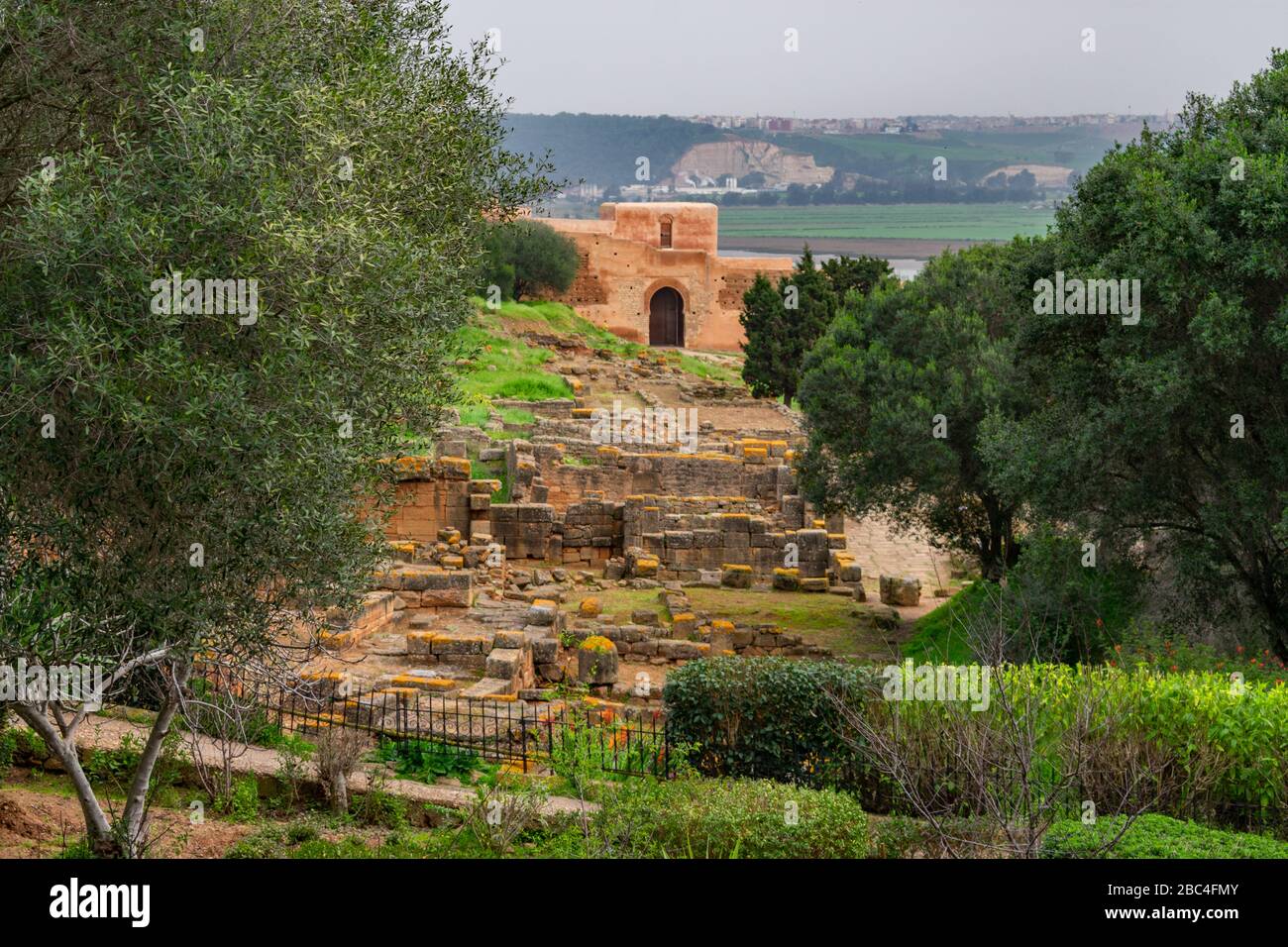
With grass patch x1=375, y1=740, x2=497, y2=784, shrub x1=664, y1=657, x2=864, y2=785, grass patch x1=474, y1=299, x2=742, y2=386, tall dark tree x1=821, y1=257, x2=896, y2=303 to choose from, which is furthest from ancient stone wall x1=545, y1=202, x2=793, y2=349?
shrub x1=664, y1=657, x2=864, y2=785

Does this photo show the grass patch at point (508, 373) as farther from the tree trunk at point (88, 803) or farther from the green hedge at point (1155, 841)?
the green hedge at point (1155, 841)

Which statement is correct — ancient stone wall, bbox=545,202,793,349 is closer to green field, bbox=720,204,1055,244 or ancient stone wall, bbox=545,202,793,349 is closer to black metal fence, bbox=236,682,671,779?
black metal fence, bbox=236,682,671,779

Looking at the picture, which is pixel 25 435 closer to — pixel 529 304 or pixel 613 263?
pixel 529 304

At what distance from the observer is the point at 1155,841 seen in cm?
917

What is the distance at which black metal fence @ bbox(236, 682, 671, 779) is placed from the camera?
40.7ft

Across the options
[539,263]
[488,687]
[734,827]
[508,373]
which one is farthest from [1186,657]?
[539,263]

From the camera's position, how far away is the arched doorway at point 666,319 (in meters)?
66.9

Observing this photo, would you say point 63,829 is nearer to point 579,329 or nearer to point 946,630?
point 946,630

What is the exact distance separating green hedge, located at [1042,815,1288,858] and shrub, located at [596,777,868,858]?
4.97ft

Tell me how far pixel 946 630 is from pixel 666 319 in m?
48.0

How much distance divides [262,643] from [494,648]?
7.98 m

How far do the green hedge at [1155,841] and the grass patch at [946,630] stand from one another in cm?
774

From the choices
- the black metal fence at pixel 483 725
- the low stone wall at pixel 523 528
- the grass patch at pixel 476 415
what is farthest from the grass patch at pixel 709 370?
the black metal fence at pixel 483 725

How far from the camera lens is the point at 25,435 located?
807 centimetres
